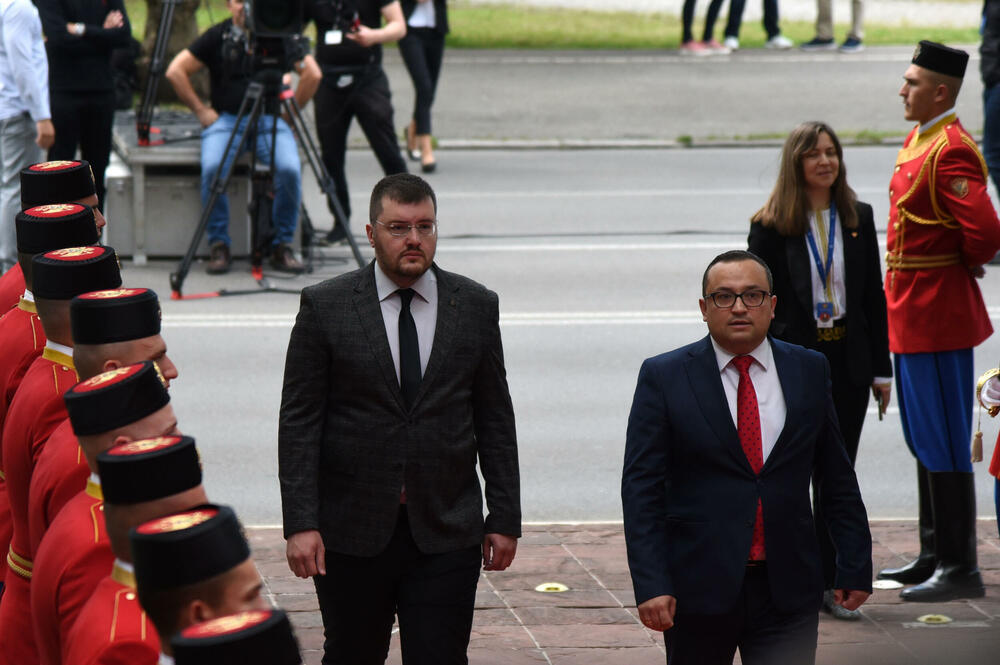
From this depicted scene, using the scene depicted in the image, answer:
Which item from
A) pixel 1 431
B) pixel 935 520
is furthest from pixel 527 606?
pixel 1 431

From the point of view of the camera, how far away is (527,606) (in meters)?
7.23

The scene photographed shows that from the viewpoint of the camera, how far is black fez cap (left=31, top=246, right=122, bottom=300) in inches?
215

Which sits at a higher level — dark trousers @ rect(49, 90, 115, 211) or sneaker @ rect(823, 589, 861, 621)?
dark trousers @ rect(49, 90, 115, 211)

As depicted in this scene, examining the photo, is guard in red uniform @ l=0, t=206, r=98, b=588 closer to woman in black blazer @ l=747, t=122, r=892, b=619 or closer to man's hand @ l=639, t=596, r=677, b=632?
man's hand @ l=639, t=596, r=677, b=632

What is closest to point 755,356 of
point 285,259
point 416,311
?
point 416,311

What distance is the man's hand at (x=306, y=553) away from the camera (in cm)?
527

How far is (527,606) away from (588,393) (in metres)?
3.58

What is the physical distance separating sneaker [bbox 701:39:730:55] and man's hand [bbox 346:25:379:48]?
1571 centimetres

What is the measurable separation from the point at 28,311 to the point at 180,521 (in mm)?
3186

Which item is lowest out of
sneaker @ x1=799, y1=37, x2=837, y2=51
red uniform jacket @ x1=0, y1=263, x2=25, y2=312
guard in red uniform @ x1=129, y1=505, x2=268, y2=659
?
sneaker @ x1=799, y1=37, x2=837, y2=51

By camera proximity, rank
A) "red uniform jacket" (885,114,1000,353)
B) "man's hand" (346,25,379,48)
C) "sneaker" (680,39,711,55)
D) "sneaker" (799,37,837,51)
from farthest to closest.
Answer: "sneaker" (799,37,837,51) < "sneaker" (680,39,711,55) < "man's hand" (346,25,379,48) < "red uniform jacket" (885,114,1000,353)

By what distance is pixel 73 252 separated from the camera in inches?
225

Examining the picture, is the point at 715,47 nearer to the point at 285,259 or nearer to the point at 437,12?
the point at 437,12

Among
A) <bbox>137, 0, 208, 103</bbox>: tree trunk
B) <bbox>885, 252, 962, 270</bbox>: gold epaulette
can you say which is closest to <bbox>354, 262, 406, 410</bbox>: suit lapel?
<bbox>885, 252, 962, 270</bbox>: gold epaulette
